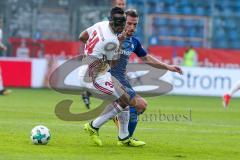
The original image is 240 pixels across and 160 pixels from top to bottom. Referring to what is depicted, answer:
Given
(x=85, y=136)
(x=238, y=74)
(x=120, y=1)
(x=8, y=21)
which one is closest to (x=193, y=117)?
(x=120, y=1)

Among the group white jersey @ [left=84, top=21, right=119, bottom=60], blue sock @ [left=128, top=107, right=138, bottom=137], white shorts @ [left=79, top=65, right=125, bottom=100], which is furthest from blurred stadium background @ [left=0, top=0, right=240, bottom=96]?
white jersey @ [left=84, top=21, right=119, bottom=60]

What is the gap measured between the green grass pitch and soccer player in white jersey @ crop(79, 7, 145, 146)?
13.3 inches

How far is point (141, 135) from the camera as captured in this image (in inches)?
516

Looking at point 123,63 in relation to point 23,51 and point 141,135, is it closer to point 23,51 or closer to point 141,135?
point 141,135

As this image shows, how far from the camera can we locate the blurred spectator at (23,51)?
30344 millimetres

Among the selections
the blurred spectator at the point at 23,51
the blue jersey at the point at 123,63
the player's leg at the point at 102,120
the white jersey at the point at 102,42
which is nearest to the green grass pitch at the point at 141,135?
the player's leg at the point at 102,120

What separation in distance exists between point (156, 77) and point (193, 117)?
815cm

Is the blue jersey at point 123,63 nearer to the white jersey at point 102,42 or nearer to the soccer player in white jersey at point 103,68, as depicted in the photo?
the soccer player in white jersey at point 103,68

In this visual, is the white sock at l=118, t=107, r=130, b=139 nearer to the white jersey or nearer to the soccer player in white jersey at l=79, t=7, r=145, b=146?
the soccer player in white jersey at l=79, t=7, r=145, b=146

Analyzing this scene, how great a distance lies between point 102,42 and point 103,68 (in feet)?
1.81

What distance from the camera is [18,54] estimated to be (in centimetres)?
3055

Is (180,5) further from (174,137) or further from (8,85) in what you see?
(174,137)

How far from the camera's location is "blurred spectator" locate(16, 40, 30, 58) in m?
30.3

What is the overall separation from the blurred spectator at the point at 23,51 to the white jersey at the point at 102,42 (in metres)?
19.3
